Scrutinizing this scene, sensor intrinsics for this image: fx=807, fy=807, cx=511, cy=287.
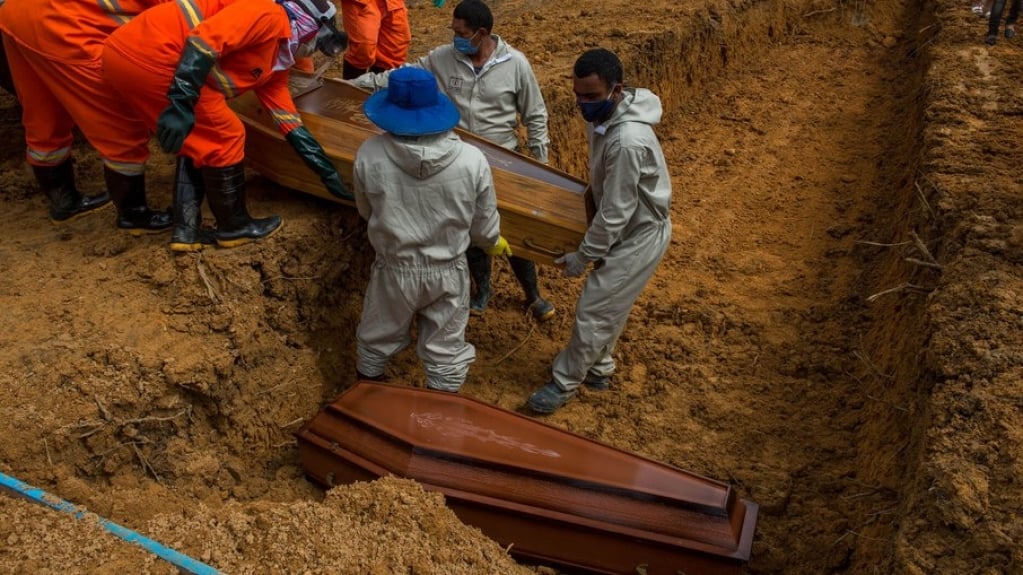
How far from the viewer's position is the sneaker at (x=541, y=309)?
17.1 feet

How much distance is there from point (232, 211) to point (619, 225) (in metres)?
1.91

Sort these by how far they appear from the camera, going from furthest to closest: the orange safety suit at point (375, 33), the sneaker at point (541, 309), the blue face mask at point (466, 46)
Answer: the orange safety suit at point (375, 33)
the sneaker at point (541, 309)
the blue face mask at point (466, 46)

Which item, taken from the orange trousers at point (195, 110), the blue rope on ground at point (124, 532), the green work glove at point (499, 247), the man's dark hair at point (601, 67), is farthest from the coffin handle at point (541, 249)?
the blue rope on ground at point (124, 532)

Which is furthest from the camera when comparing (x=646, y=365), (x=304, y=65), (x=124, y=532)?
(x=304, y=65)

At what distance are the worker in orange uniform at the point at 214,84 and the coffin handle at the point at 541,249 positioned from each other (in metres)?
0.94

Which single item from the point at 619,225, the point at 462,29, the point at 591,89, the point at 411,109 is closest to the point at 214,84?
the point at 411,109

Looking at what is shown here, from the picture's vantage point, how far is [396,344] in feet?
13.5

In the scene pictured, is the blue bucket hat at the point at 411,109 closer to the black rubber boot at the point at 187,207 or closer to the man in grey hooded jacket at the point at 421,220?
the man in grey hooded jacket at the point at 421,220

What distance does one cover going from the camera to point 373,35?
5.67 metres

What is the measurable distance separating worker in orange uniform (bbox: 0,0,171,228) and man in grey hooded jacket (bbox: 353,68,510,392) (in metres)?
1.25

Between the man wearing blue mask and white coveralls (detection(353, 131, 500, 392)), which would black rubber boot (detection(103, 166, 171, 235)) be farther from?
the man wearing blue mask

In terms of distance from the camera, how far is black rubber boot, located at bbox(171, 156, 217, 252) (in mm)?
3969

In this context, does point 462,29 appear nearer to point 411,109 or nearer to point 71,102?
point 411,109

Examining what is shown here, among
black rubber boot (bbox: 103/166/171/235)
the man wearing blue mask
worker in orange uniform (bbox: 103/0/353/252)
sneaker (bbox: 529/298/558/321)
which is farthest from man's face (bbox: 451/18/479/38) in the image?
black rubber boot (bbox: 103/166/171/235)
